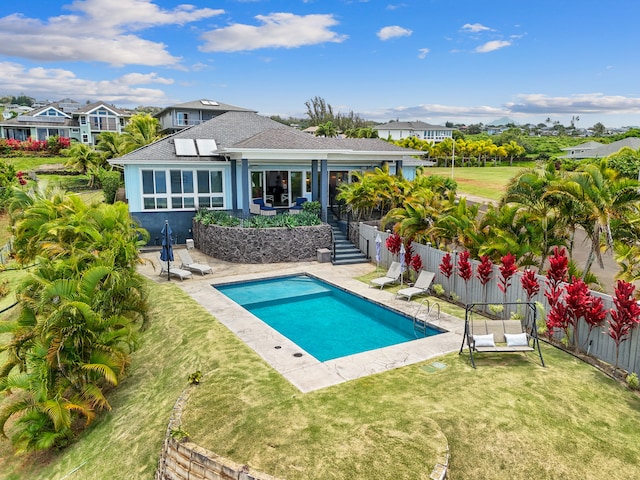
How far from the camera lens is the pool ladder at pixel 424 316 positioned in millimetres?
12578

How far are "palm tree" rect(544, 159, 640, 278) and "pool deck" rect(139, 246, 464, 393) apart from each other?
172 inches

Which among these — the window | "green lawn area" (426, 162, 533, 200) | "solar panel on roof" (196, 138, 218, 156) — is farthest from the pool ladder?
"green lawn area" (426, 162, 533, 200)

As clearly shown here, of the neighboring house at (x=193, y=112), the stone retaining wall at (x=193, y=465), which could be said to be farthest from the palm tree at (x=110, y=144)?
the stone retaining wall at (x=193, y=465)

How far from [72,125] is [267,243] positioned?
199 ft

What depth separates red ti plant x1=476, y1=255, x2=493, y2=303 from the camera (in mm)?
12898

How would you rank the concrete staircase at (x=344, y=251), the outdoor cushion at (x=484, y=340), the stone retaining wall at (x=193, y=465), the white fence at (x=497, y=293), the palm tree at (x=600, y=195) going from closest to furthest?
the stone retaining wall at (x=193, y=465) → the white fence at (x=497, y=293) → the outdoor cushion at (x=484, y=340) → the palm tree at (x=600, y=195) → the concrete staircase at (x=344, y=251)

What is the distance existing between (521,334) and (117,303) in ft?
34.1

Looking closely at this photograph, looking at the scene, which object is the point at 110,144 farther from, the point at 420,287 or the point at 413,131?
the point at 413,131

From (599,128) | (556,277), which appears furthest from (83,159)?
(599,128)

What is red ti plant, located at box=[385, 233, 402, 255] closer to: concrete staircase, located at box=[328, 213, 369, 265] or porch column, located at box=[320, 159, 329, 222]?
concrete staircase, located at box=[328, 213, 369, 265]

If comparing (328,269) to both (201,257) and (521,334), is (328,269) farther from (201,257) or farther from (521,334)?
(521,334)

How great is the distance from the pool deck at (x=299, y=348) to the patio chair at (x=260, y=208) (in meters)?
4.44

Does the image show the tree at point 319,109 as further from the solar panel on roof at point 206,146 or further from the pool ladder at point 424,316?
the pool ladder at point 424,316

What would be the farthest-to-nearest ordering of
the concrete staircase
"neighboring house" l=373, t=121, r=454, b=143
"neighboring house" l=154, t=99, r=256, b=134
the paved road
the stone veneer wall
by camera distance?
"neighboring house" l=373, t=121, r=454, b=143, "neighboring house" l=154, t=99, r=256, b=134, the concrete staircase, the stone veneer wall, the paved road
